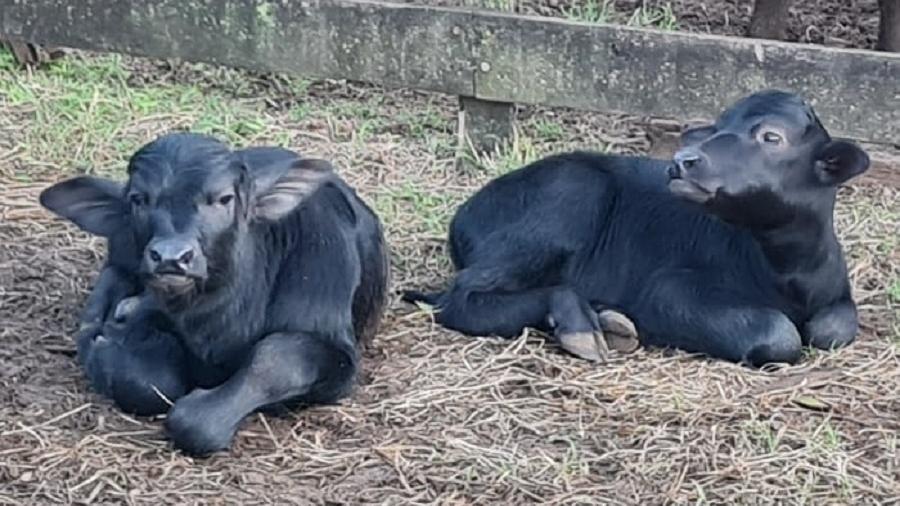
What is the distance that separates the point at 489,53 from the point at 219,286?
118 inches

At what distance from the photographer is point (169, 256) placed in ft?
15.6

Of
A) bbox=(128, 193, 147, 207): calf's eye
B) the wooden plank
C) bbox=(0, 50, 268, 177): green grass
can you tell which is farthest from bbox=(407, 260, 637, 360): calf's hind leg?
bbox=(0, 50, 268, 177): green grass

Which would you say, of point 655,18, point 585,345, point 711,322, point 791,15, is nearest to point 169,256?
point 585,345

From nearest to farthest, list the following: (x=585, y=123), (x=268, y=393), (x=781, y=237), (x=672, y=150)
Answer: (x=268, y=393)
(x=781, y=237)
(x=672, y=150)
(x=585, y=123)

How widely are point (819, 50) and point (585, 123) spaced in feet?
4.82

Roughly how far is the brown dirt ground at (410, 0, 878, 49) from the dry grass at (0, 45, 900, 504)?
2417mm

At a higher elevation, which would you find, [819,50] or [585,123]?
[819,50]

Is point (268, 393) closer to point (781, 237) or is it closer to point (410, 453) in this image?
point (410, 453)

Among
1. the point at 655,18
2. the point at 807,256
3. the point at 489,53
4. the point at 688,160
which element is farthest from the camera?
the point at 655,18

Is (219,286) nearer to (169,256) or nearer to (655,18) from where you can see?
(169,256)

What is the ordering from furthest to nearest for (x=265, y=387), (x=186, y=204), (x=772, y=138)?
(x=772, y=138)
(x=265, y=387)
(x=186, y=204)

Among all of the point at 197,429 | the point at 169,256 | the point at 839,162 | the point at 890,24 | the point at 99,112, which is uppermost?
the point at 169,256

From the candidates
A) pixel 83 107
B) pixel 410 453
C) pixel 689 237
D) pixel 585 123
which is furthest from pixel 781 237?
pixel 83 107

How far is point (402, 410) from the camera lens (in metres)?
5.41
